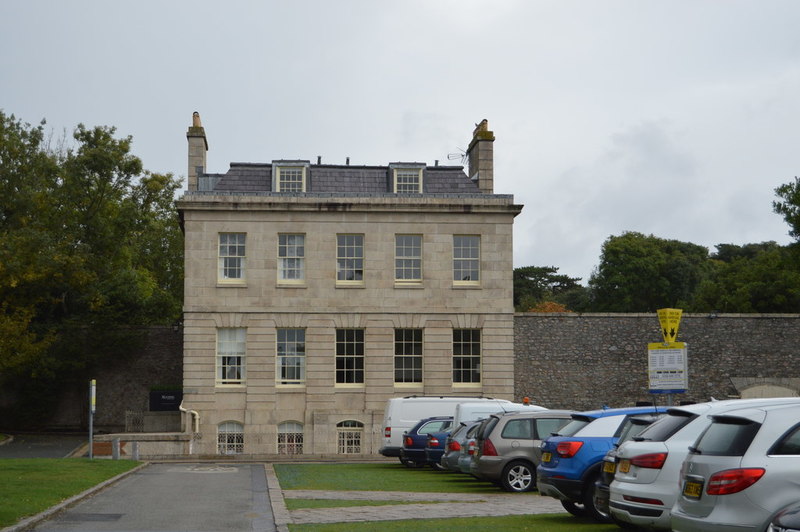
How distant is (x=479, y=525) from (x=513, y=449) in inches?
220

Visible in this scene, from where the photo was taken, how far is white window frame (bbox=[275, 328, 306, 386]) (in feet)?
131

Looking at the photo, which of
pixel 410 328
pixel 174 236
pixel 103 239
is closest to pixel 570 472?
pixel 410 328

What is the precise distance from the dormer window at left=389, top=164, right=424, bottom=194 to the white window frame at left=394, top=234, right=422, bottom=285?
6.94ft

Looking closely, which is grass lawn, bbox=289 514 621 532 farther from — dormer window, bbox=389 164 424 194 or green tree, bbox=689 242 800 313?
green tree, bbox=689 242 800 313

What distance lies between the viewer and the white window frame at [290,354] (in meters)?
39.9

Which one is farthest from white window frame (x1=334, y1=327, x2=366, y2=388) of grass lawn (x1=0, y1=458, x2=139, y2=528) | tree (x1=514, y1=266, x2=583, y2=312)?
tree (x1=514, y1=266, x2=583, y2=312)

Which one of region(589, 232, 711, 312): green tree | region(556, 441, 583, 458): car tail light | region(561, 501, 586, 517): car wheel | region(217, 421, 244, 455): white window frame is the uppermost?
region(589, 232, 711, 312): green tree

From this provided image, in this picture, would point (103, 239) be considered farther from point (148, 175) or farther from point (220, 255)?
point (220, 255)

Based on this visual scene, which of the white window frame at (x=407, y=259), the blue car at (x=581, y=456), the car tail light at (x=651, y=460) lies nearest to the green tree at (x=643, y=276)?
the white window frame at (x=407, y=259)

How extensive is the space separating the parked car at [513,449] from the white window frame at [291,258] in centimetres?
2018

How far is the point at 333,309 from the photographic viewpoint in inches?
1582

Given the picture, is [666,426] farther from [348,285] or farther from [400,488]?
[348,285]

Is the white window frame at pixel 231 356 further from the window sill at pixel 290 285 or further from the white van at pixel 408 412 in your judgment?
the white van at pixel 408 412

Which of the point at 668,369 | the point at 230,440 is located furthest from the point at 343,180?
the point at 668,369
